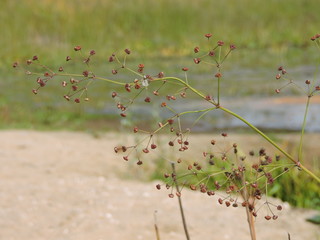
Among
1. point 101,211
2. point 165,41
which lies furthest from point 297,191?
point 165,41

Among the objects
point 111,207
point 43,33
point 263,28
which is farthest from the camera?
point 263,28

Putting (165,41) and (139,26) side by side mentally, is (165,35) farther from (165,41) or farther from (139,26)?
(139,26)

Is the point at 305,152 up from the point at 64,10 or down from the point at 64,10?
down

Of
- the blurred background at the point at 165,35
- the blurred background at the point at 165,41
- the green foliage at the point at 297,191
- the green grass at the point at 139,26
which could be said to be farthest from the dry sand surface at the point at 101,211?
the green grass at the point at 139,26

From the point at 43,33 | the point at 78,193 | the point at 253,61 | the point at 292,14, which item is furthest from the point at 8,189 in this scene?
the point at 292,14

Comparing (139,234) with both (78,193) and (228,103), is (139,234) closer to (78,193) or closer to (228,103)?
(78,193)

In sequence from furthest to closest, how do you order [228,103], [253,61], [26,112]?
[253,61]
[228,103]
[26,112]
